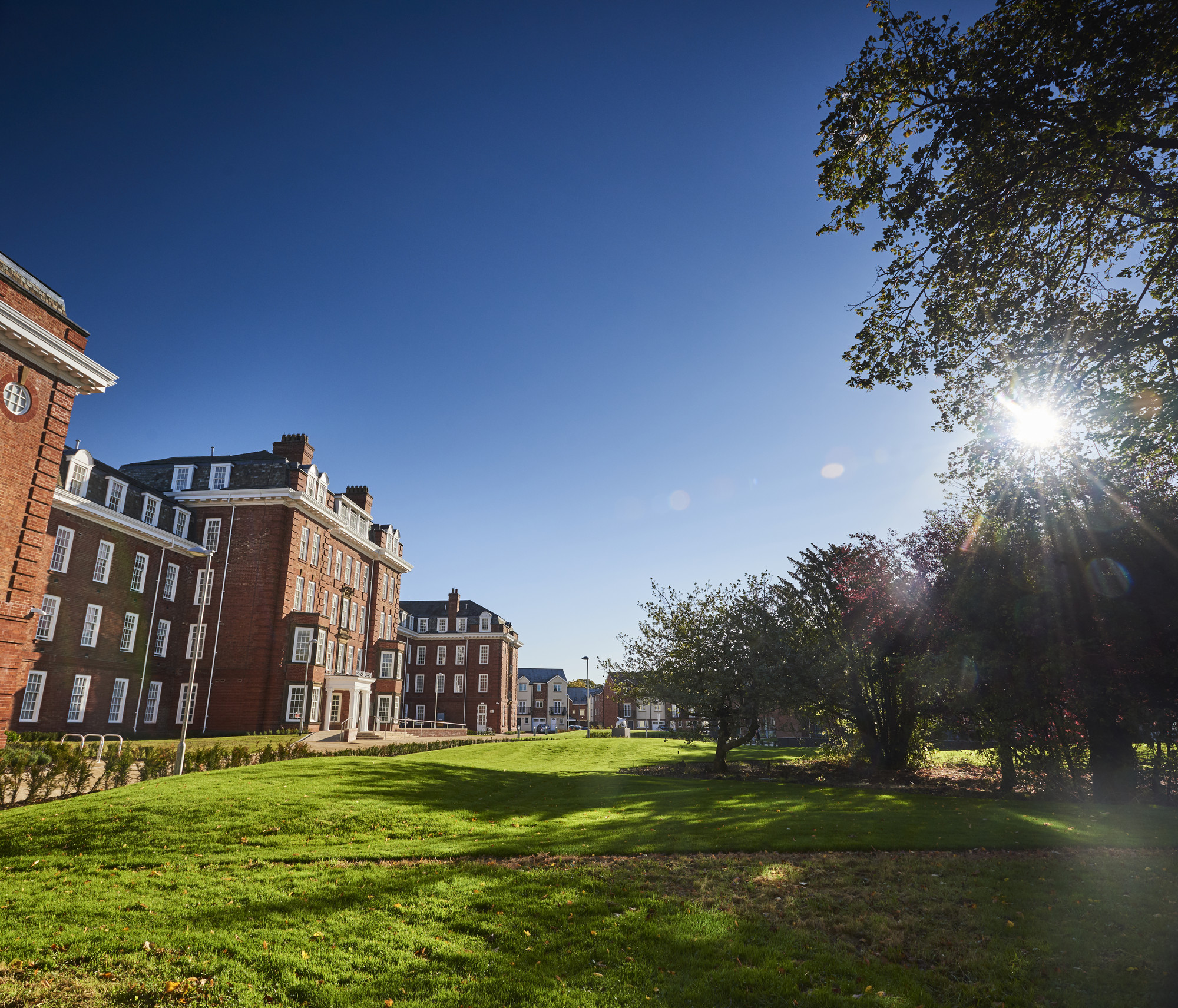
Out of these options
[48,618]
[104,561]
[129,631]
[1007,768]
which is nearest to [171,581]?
[129,631]

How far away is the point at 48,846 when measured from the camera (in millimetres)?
11453

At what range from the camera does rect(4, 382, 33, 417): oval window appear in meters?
21.7

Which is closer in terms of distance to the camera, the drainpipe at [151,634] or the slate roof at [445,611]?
the drainpipe at [151,634]

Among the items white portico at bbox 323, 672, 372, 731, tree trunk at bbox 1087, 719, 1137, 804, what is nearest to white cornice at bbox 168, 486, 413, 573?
white portico at bbox 323, 672, 372, 731

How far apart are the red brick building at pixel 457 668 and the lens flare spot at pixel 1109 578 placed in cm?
6533

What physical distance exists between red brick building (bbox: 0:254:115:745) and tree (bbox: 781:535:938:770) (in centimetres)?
2741

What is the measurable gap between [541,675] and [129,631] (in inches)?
3368

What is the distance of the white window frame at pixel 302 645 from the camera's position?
4234cm

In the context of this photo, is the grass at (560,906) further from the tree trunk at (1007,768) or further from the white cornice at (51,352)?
the white cornice at (51,352)

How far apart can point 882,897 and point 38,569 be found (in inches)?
1046

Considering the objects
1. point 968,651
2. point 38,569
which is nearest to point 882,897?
point 968,651

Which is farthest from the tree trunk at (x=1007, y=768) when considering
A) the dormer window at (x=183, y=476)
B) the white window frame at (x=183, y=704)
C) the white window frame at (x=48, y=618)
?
the dormer window at (x=183, y=476)

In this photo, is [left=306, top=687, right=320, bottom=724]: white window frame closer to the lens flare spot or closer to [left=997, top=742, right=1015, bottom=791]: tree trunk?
[left=997, top=742, right=1015, bottom=791]: tree trunk

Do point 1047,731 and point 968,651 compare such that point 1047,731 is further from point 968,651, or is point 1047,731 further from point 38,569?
point 38,569
